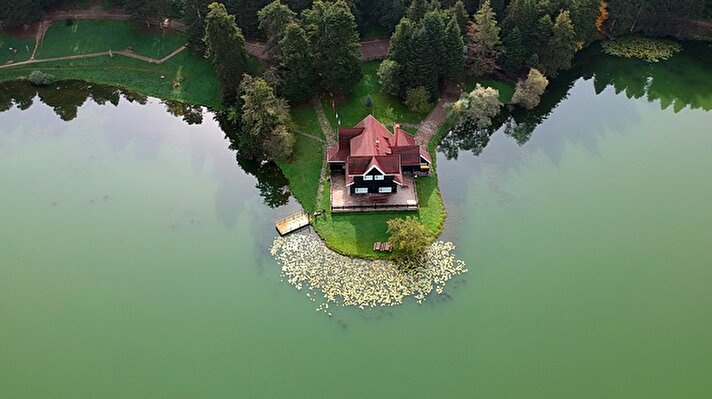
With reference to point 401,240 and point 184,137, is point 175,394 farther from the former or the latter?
point 184,137

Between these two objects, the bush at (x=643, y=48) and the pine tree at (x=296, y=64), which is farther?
the bush at (x=643, y=48)

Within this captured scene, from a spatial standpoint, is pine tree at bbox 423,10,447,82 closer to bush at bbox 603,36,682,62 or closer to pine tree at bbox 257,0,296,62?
pine tree at bbox 257,0,296,62

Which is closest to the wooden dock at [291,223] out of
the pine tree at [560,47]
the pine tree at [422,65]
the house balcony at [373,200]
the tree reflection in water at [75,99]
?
the house balcony at [373,200]

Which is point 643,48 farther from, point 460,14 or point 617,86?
point 460,14

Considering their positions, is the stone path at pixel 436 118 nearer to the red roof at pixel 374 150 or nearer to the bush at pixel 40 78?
the red roof at pixel 374 150

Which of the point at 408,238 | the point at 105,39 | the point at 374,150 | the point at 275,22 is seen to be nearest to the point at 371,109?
the point at 374,150

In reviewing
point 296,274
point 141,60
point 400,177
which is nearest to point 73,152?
point 141,60

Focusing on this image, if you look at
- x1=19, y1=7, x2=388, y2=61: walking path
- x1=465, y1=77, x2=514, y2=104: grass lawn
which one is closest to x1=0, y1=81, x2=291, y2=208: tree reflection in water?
x1=19, y1=7, x2=388, y2=61: walking path
